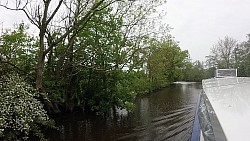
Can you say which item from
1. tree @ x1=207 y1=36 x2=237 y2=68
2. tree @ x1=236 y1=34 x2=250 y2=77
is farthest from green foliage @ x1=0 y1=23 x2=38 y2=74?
tree @ x1=207 y1=36 x2=237 y2=68

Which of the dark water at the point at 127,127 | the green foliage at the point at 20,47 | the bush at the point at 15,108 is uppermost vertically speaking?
the green foliage at the point at 20,47

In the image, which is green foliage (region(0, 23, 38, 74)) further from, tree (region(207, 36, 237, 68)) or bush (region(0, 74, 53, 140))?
tree (region(207, 36, 237, 68))

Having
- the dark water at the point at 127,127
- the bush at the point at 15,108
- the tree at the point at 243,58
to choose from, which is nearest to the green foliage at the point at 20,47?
the bush at the point at 15,108

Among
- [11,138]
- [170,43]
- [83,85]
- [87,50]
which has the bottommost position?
[11,138]

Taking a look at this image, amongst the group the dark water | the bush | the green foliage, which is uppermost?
the green foliage

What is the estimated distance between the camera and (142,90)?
23016 mm

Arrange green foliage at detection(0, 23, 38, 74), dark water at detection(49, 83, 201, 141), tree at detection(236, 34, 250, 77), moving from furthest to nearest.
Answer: tree at detection(236, 34, 250, 77), green foliage at detection(0, 23, 38, 74), dark water at detection(49, 83, 201, 141)

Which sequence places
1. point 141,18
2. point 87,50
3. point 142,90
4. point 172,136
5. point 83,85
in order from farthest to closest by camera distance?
point 142,90 < point 141,18 < point 83,85 < point 87,50 < point 172,136

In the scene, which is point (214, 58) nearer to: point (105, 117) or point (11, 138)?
point (105, 117)

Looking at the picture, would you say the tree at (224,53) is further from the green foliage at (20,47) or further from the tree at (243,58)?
the green foliage at (20,47)

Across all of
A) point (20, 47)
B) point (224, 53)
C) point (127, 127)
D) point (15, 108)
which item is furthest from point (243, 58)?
point (15, 108)

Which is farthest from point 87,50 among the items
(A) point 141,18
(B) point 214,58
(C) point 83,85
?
(B) point 214,58

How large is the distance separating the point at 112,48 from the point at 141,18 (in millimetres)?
2929

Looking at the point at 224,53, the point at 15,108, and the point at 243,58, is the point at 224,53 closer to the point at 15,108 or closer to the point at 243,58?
the point at 243,58
